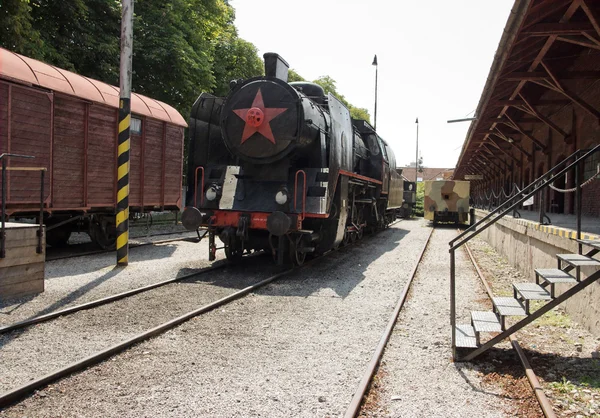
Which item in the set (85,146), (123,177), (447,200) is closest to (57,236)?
(85,146)

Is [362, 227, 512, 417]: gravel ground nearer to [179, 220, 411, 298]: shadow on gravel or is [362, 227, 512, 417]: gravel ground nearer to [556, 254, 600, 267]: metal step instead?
[556, 254, 600, 267]: metal step

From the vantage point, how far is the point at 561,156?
45.0 ft

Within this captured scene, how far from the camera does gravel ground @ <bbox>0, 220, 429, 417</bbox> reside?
318 centimetres

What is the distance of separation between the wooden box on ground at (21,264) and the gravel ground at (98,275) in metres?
0.14

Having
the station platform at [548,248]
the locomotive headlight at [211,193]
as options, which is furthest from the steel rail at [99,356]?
the station platform at [548,248]

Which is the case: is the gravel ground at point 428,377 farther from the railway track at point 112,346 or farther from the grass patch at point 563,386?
the railway track at point 112,346

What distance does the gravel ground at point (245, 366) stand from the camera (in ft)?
10.4

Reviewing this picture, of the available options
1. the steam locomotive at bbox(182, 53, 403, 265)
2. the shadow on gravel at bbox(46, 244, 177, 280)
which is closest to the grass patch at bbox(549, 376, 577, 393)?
the steam locomotive at bbox(182, 53, 403, 265)

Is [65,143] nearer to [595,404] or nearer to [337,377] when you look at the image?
[337,377]

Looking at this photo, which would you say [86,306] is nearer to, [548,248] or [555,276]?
[555,276]

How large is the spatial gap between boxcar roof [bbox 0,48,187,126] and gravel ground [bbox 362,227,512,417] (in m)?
6.97

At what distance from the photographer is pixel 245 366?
3928 millimetres

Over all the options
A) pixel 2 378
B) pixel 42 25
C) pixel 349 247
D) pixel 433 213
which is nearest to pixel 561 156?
pixel 349 247

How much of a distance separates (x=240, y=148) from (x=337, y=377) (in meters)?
5.28
